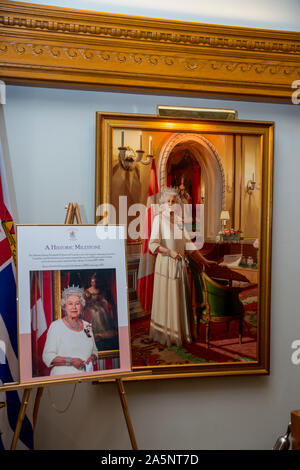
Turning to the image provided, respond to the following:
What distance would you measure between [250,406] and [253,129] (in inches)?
78.4

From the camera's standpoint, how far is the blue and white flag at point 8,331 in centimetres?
262

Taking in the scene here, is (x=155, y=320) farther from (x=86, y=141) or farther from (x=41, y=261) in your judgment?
(x=86, y=141)

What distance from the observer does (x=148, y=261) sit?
3.03 meters

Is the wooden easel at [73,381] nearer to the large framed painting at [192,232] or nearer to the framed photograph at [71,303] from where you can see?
the framed photograph at [71,303]

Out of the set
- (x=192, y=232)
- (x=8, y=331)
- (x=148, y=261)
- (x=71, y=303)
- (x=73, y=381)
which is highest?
(x=192, y=232)

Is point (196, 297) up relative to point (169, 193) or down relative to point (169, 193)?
down

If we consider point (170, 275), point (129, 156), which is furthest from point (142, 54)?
point (170, 275)

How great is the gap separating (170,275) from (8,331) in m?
1.11

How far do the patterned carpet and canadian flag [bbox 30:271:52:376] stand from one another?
0.83m

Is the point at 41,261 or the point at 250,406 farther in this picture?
the point at 250,406

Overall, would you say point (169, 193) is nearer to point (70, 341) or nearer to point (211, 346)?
point (211, 346)

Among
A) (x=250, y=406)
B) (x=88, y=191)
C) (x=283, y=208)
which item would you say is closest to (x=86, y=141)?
(x=88, y=191)

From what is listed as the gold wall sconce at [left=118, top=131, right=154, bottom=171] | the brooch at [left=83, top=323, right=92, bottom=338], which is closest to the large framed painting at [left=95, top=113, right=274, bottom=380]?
the gold wall sconce at [left=118, top=131, right=154, bottom=171]

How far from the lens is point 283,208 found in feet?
10.7
